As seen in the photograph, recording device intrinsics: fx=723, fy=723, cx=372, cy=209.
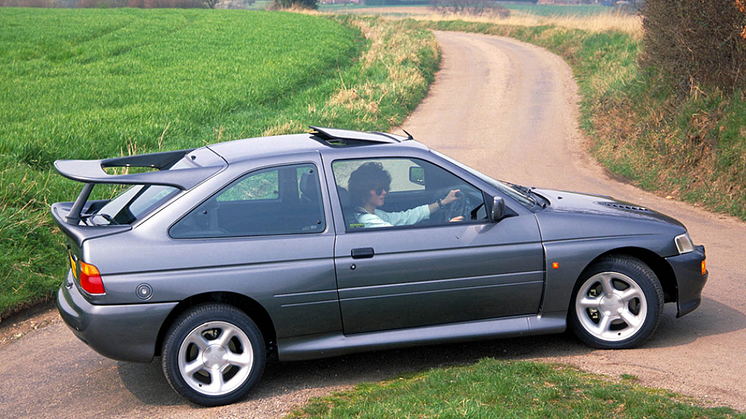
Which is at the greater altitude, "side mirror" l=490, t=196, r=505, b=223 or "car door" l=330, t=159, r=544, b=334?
"side mirror" l=490, t=196, r=505, b=223

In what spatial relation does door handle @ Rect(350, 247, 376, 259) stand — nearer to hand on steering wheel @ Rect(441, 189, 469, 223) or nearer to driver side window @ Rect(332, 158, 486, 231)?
driver side window @ Rect(332, 158, 486, 231)

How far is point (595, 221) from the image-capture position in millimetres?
5504

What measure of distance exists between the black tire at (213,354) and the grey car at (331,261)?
0.03ft

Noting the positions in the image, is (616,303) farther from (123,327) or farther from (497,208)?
(123,327)

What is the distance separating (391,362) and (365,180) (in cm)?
144

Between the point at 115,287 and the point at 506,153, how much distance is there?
11.2 meters

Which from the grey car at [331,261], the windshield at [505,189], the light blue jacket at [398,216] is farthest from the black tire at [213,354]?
the windshield at [505,189]

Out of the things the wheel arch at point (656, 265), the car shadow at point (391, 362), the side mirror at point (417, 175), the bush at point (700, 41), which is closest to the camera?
the car shadow at point (391, 362)

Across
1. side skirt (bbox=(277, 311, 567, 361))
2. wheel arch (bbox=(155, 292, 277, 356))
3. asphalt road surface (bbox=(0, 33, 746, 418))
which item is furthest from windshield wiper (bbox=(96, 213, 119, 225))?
side skirt (bbox=(277, 311, 567, 361))

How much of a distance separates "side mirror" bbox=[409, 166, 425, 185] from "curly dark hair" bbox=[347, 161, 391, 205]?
0.92 feet

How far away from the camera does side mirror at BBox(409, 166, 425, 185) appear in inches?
222

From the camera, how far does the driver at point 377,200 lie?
17.4ft

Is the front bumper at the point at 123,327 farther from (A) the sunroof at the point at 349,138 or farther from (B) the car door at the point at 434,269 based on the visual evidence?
(A) the sunroof at the point at 349,138

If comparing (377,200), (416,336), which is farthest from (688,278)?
(377,200)
